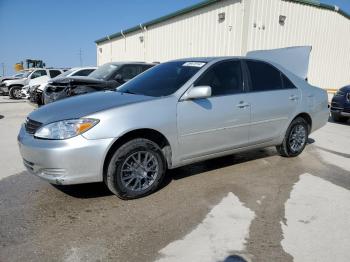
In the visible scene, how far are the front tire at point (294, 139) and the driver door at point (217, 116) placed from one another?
113 cm

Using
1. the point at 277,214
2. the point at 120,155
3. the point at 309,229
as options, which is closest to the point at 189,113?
the point at 120,155

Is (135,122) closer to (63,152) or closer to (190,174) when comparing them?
(63,152)

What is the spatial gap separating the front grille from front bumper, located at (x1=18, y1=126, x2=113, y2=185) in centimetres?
13

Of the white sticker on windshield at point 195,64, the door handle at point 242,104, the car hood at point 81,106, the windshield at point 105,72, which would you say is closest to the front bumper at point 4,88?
the windshield at point 105,72

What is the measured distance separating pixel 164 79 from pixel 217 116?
35.1 inches

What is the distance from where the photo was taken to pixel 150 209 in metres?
3.72

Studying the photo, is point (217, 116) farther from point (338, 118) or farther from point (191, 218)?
point (338, 118)

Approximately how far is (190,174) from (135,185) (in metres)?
1.17

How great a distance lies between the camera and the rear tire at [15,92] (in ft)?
60.3

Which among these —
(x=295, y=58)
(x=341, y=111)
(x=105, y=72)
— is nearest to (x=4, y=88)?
(x=105, y=72)

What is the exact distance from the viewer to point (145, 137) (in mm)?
3986

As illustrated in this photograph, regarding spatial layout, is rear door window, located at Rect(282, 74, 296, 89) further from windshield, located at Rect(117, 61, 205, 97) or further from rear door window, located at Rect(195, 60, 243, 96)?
windshield, located at Rect(117, 61, 205, 97)

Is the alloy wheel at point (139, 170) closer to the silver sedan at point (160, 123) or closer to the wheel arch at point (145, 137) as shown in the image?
the silver sedan at point (160, 123)

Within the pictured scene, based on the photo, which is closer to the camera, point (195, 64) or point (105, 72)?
point (195, 64)
